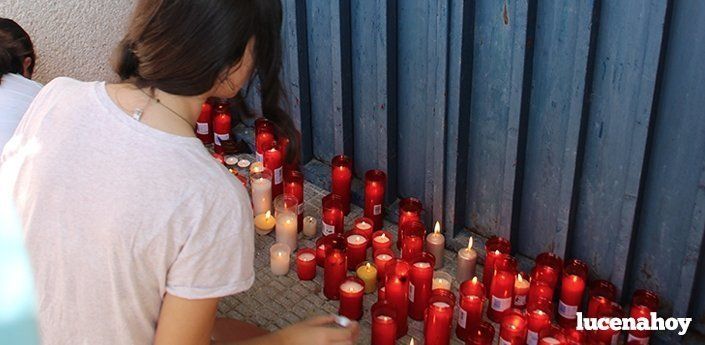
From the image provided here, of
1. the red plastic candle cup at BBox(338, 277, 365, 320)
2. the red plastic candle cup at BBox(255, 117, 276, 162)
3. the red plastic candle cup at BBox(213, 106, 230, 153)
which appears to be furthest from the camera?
the red plastic candle cup at BBox(213, 106, 230, 153)

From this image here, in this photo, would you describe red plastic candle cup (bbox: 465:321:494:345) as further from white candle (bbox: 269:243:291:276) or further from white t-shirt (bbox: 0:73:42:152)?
white t-shirt (bbox: 0:73:42:152)

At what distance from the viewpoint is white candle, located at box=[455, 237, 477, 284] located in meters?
2.30

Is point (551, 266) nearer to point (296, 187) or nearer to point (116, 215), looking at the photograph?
point (296, 187)

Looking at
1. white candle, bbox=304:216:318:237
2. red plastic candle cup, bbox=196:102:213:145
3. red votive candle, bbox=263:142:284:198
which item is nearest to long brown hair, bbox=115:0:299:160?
white candle, bbox=304:216:318:237

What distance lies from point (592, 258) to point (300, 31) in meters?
1.32

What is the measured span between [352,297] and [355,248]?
256mm

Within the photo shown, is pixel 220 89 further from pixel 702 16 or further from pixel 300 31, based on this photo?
pixel 300 31

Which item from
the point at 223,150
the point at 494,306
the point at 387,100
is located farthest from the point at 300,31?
the point at 494,306

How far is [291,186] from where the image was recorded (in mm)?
2592

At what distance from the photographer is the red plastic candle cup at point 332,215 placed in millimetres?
2479

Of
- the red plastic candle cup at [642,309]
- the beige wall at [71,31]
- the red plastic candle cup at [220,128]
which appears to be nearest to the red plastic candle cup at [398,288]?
the red plastic candle cup at [642,309]

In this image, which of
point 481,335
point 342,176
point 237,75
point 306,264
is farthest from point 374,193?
point 237,75

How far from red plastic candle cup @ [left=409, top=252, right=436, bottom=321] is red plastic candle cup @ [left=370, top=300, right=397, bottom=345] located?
6.2 inches

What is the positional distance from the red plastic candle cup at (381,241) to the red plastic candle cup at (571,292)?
55 cm
